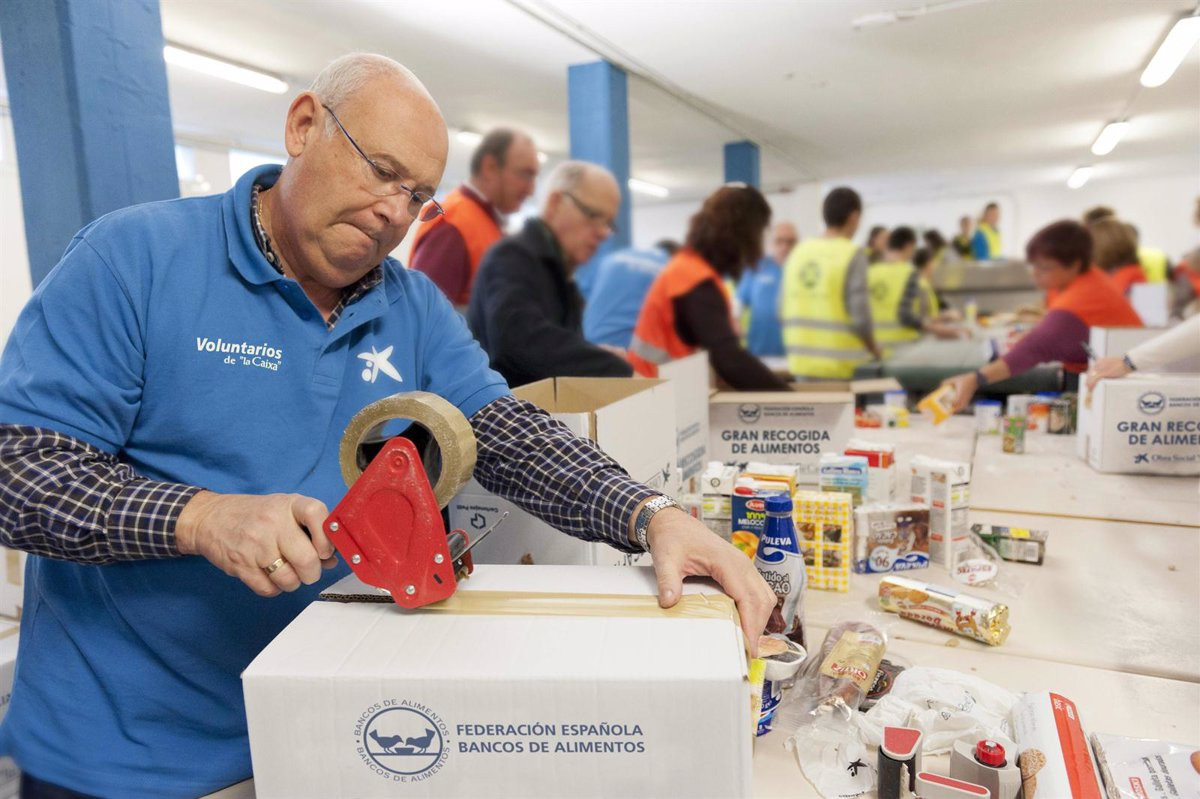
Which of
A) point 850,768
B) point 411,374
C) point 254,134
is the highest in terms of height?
point 254,134

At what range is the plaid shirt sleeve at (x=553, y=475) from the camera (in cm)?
112

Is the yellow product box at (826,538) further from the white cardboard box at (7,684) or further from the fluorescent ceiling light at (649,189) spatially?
the fluorescent ceiling light at (649,189)

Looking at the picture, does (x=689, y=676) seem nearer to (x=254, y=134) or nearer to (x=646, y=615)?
(x=646, y=615)

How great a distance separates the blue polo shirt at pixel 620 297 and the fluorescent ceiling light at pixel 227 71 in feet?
7.94

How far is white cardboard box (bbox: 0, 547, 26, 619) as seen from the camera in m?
1.70

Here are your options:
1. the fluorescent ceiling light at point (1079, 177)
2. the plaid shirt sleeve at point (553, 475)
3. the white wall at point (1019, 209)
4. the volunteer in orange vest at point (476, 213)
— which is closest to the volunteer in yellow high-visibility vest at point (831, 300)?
the volunteer in orange vest at point (476, 213)

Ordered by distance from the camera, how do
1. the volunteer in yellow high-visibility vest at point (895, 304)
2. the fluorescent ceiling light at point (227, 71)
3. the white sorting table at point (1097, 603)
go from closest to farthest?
the white sorting table at point (1097, 603) → the fluorescent ceiling light at point (227, 71) → the volunteer in yellow high-visibility vest at point (895, 304)

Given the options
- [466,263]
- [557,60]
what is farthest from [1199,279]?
[466,263]

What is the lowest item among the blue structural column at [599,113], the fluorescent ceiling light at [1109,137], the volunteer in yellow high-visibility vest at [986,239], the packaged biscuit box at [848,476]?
the packaged biscuit box at [848,476]

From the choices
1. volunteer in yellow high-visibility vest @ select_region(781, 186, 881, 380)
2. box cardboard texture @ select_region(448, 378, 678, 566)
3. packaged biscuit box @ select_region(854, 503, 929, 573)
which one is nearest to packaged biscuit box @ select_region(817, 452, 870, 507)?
packaged biscuit box @ select_region(854, 503, 929, 573)

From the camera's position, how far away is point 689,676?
0.74m

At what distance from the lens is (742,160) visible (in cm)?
845

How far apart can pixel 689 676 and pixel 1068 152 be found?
10.8 metres

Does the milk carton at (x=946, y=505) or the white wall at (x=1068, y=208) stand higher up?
the white wall at (x=1068, y=208)
